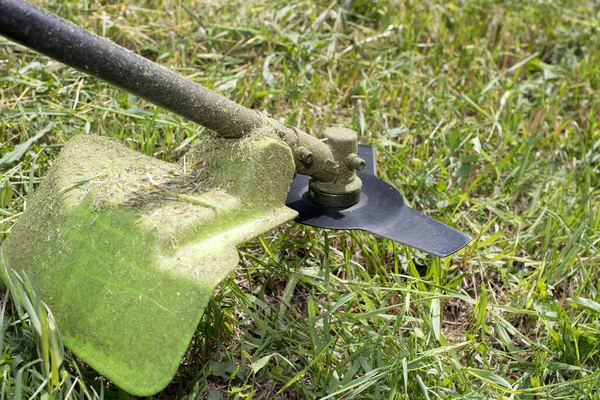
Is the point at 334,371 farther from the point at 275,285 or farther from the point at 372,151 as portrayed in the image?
the point at 372,151

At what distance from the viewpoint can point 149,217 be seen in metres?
1.63

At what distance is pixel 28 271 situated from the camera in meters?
1.70

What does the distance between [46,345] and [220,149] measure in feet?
2.03

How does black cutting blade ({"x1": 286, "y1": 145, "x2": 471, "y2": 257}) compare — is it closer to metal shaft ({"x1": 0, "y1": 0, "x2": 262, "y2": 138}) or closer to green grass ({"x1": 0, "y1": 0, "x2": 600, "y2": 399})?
green grass ({"x1": 0, "y1": 0, "x2": 600, "y2": 399})

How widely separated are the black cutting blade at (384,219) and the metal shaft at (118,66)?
368 millimetres

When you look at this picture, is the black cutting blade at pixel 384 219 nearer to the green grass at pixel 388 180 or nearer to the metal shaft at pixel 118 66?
the green grass at pixel 388 180

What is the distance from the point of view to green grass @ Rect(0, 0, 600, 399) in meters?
1.88

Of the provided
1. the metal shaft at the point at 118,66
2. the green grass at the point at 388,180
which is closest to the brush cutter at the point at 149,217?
the metal shaft at the point at 118,66

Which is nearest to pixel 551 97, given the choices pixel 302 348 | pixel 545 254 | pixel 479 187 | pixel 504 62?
pixel 504 62

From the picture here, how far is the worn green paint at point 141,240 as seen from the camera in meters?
1.50

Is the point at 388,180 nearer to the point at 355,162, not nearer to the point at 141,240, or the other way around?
the point at 355,162

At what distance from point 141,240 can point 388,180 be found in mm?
1175

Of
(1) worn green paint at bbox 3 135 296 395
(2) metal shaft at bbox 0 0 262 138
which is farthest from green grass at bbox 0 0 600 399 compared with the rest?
(2) metal shaft at bbox 0 0 262 138

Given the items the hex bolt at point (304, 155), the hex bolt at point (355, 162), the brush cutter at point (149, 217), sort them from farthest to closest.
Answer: the hex bolt at point (355, 162) < the hex bolt at point (304, 155) < the brush cutter at point (149, 217)
